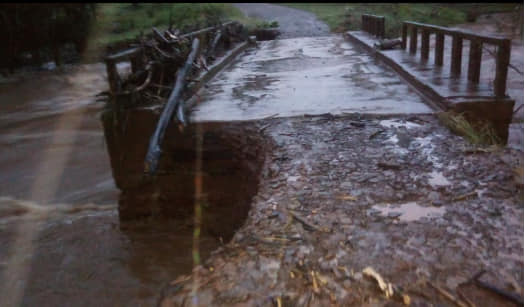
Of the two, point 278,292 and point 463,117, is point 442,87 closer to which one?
point 463,117

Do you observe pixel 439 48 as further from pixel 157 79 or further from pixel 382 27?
pixel 382 27

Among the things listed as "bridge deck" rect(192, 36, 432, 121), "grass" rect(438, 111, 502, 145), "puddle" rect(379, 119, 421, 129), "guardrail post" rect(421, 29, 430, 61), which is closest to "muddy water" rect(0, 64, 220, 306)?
"bridge deck" rect(192, 36, 432, 121)

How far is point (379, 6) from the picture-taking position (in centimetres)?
2717

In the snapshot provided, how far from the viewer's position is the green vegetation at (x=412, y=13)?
21484 millimetres

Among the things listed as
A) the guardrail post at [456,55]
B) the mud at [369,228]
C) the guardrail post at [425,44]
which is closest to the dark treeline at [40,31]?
the guardrail post at [425,44]

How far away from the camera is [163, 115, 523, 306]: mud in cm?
230

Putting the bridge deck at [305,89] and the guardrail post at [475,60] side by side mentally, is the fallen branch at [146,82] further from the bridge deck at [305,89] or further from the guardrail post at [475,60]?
the guardrail post at [475,60]

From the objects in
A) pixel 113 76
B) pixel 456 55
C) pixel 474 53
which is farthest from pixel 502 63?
pixel 113 76

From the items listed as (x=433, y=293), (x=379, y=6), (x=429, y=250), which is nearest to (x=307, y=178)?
(x=429, y=250)

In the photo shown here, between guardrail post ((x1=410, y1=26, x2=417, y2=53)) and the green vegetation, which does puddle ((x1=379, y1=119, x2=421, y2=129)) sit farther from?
the green vegetation

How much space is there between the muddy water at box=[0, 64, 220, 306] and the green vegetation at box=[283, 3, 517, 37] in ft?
45.8

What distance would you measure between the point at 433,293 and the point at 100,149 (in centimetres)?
797

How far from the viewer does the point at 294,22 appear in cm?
2250

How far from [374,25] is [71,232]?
9.45 m
